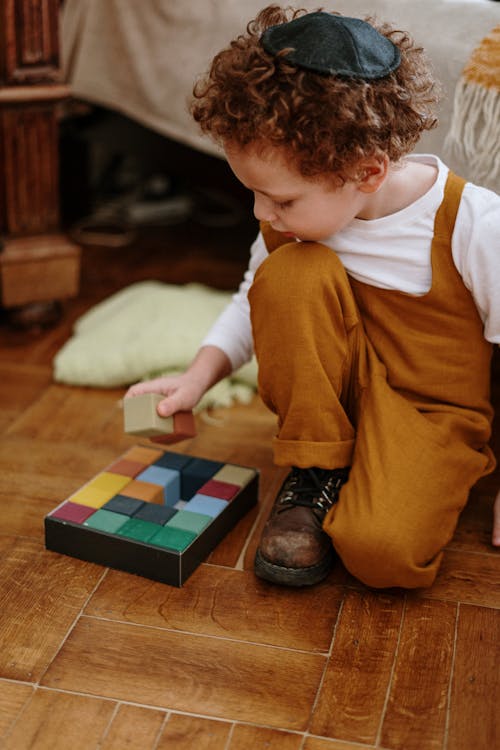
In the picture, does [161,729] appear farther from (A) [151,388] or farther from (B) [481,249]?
(B) [481,249]

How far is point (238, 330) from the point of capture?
1.12 metres

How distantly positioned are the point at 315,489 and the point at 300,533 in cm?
6

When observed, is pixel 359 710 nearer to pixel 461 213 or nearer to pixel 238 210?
pixel 461 213

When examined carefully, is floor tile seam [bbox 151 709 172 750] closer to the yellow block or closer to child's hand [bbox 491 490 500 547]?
the yellow block

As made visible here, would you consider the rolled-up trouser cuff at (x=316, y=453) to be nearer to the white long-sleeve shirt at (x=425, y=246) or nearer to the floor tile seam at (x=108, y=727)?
the white long-sleeve shirt at (x=425, y=246)

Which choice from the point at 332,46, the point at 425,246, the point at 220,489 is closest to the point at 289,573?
A: the point at 220,489

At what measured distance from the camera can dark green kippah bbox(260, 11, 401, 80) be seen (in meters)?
0.83

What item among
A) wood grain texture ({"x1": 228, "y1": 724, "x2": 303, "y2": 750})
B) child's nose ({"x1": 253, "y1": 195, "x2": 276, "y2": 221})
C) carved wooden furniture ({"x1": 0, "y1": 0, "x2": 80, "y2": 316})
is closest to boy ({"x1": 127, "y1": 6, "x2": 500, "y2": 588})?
child's nose ({"x1": 253, "y1": 195, "x2": 276, "y2": 221})

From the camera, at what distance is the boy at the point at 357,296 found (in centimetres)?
85

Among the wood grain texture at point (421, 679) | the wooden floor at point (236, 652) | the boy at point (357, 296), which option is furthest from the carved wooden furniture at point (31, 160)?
the wood grain texture at point (421, 679)

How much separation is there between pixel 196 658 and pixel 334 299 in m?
0.39

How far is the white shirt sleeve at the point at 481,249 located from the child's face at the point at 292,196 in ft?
0.36

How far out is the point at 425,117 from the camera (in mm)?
911

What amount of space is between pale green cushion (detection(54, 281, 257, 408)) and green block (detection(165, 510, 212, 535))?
0.37m
